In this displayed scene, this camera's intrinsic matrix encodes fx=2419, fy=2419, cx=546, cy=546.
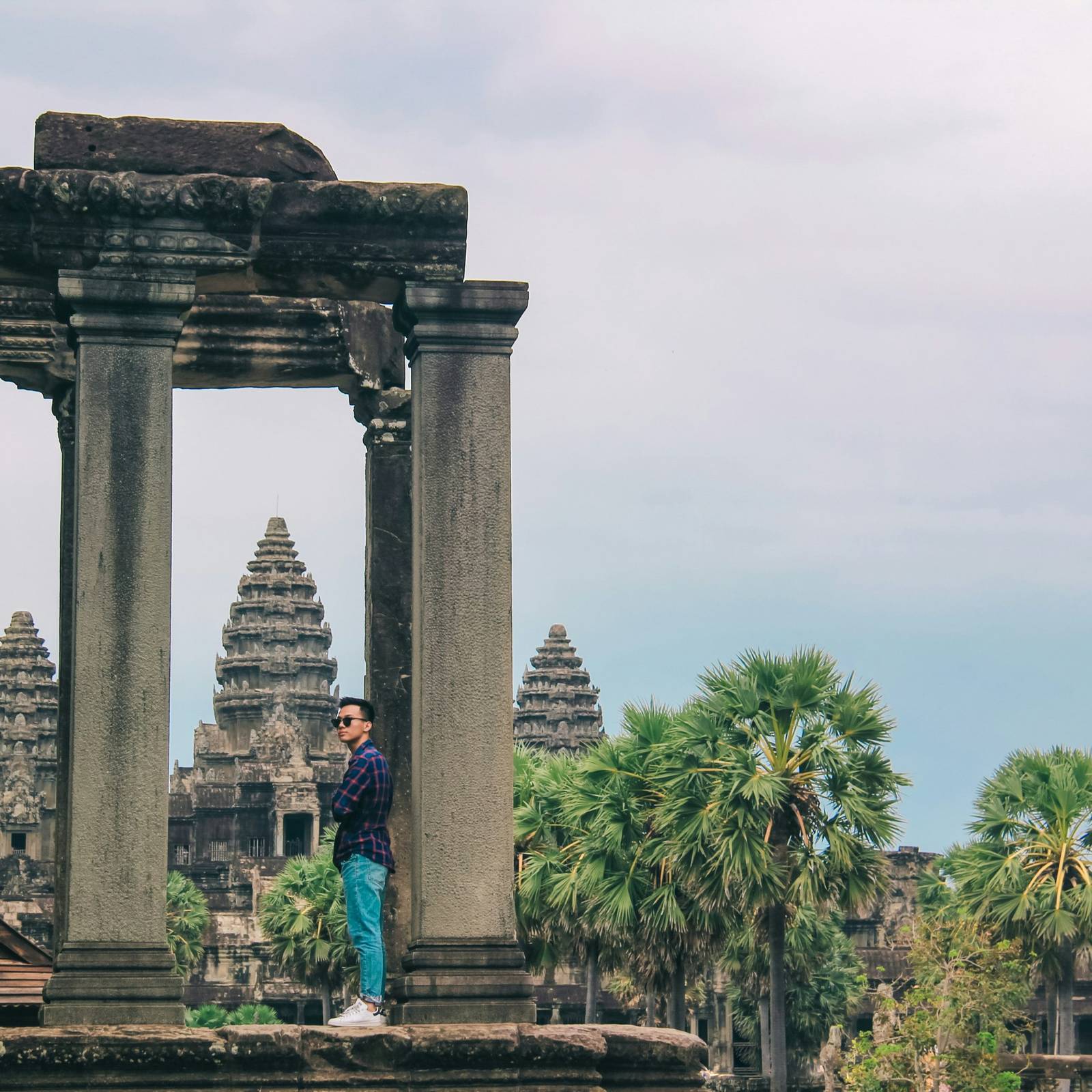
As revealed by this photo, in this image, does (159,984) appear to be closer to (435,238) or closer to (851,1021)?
(435,238)

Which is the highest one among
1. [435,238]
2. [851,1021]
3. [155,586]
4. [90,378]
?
[435,238]

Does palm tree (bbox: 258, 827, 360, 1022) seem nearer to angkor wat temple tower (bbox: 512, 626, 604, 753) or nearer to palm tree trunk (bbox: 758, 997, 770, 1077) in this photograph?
palm tree trunk (bbox: 758, 997, 770, 1077)

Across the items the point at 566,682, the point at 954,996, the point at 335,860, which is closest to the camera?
the point at 335,860

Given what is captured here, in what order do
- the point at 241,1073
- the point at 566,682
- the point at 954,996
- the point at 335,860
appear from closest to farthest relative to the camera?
the point at 241,1073 < the point at 335,860 < the point at 954,996 < the point at 566,682

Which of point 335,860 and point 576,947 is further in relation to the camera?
point 576,947

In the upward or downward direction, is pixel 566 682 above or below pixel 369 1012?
above

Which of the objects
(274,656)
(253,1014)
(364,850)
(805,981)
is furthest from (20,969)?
(274,656)

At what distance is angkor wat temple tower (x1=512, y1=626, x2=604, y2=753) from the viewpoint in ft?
374

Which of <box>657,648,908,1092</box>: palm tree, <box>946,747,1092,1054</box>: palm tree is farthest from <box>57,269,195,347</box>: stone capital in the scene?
<box>946,747,1092,1054</box>: palm tree

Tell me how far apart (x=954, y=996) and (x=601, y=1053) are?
2226 centimetres

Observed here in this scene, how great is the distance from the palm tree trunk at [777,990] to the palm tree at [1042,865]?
6.07 metres

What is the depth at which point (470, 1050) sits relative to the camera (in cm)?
1203

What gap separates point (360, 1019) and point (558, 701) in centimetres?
10290

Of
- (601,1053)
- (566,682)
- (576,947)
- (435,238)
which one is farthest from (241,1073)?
(566,682)
